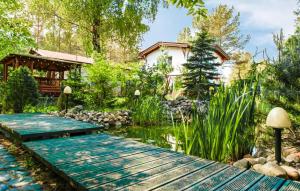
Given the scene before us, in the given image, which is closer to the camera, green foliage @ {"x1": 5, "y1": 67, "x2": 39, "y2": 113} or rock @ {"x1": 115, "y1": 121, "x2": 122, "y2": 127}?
rock @ {"x1": 115, "y1": 121, "x2": 122, "y2": 127}

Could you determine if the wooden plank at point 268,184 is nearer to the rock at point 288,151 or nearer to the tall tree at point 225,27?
the rock at point 288,151

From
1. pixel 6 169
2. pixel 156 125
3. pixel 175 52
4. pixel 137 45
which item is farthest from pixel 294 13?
pixel 175 52

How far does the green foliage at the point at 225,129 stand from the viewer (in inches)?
114

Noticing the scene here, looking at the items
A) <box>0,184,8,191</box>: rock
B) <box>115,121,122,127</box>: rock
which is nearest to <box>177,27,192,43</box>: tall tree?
<box>115,121,122,127</box>: rock

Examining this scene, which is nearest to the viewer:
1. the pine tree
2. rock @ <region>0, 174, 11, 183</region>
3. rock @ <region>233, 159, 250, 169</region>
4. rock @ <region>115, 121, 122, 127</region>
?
rock @ <region>0, 174, 11, 183</region>

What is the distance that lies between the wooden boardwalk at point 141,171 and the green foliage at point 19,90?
19.8 ft

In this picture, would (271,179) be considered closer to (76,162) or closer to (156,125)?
(76,162)

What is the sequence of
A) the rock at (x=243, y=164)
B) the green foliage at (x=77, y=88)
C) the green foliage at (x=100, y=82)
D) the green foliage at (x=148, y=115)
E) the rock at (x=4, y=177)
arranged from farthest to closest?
the green foliage at (x=77, y=88), the green foliage at (x=100, y=82), the green foliage at (x=148, y=115), the rock at (x=243, y=164), the rock at (x=4, y=177)

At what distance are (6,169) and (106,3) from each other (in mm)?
13322

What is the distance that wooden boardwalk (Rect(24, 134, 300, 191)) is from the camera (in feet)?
6.20

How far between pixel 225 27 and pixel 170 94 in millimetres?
20564

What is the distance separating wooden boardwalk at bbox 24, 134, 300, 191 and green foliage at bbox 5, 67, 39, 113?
19.8ft

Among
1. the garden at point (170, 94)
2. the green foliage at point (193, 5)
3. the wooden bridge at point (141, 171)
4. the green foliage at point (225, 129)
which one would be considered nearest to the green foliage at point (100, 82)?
the garden at point (170, 94)

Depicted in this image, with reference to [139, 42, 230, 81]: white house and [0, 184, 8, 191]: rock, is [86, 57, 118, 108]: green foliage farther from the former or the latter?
[139, 42, 230, 81]: white house
